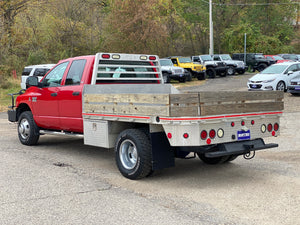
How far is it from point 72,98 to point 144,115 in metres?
2.37

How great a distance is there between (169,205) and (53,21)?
3219 cm

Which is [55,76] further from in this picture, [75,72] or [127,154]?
[127,154]

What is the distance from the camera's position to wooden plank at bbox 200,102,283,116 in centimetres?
591

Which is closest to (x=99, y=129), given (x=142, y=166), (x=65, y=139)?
(x=142, y=166)

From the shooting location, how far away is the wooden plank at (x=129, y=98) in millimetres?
6000

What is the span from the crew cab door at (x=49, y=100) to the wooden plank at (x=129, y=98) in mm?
1490

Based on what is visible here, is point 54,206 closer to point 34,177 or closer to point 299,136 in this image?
point 34,177

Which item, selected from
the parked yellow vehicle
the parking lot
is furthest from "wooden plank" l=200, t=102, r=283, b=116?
the parked yellow vehicle

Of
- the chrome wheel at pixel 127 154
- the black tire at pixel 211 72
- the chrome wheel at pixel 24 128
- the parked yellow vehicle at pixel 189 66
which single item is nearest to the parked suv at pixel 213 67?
the black tire at pixel 211 72

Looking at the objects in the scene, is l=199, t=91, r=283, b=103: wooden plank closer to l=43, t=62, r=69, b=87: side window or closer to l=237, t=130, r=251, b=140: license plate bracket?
l=237, t=130, r=251, b=140: license plate bracket

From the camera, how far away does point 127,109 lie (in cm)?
664

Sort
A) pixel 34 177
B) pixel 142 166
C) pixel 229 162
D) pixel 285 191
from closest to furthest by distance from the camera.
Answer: pixel 285 191 < pixel 142 166 < pixel 34 177 < pixel 229 162

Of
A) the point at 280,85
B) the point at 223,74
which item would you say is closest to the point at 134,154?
the point at 280,85

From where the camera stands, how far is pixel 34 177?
6832mm
